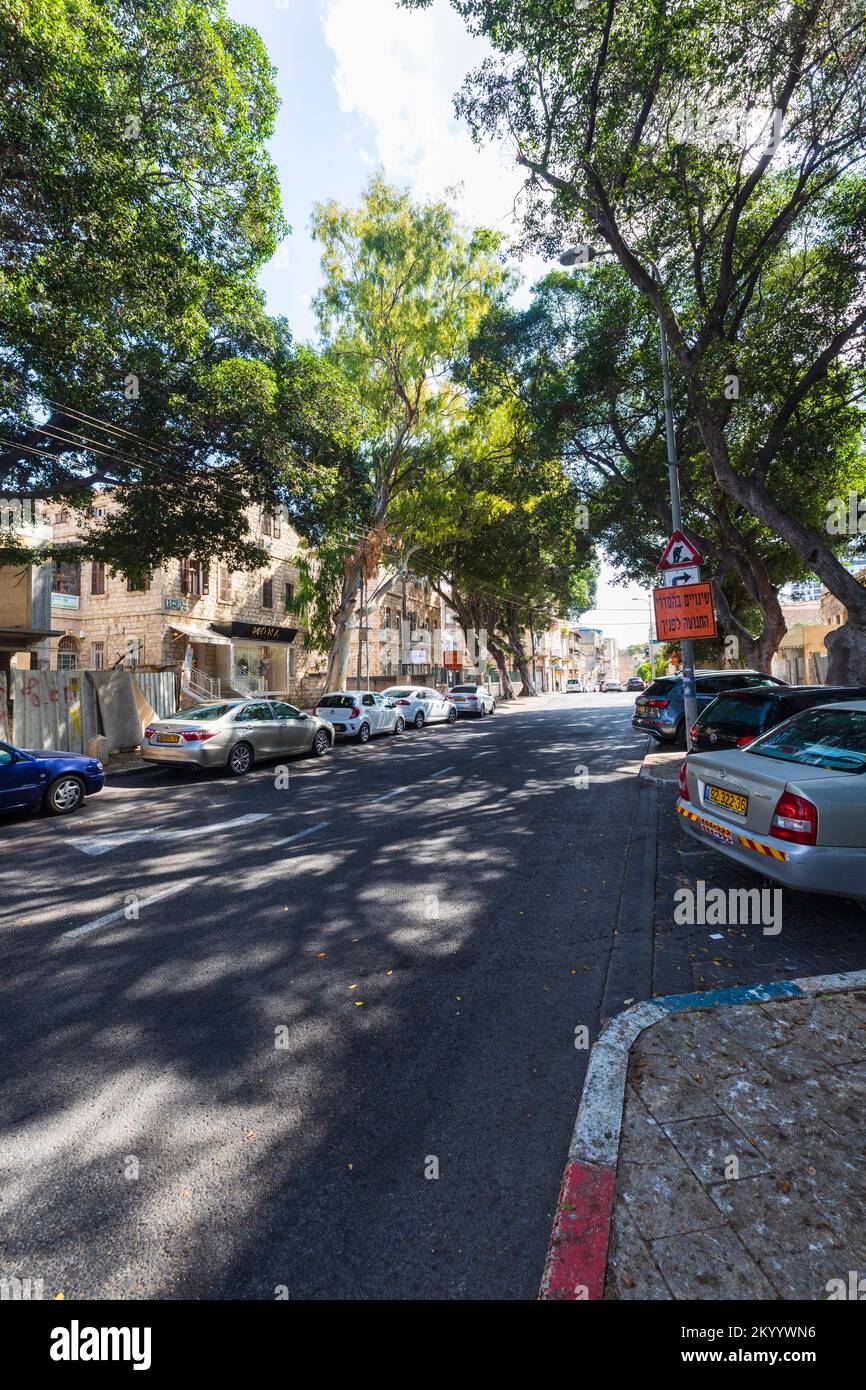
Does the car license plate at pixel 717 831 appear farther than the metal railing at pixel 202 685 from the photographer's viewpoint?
No

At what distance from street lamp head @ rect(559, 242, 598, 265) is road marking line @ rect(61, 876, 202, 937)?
1317 cm

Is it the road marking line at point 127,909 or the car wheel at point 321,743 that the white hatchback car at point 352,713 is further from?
the road marking line at point 127,909

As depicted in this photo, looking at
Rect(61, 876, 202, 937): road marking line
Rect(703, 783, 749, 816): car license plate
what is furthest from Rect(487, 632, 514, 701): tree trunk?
Rect(61, 876, 202, 937): road marking line

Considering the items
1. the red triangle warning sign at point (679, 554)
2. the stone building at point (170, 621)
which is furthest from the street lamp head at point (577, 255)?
the stone building at point (170, 621)

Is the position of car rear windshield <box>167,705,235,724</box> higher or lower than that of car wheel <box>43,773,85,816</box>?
higher

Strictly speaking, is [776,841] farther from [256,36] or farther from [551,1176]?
[256,36]

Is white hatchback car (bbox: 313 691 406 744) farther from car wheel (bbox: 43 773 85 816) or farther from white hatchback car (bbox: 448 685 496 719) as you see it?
white hatchback car (bbox: 448 685 496 719)

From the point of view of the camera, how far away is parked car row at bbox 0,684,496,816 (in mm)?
8680

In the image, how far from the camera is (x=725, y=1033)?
331 centimetres

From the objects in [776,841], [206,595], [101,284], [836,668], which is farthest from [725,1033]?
[206,595]

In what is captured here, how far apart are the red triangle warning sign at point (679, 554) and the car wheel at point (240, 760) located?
28.0ft

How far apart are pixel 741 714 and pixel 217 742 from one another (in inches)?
355

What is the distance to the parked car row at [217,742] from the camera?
868cm

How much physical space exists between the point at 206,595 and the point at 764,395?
21.5 m
